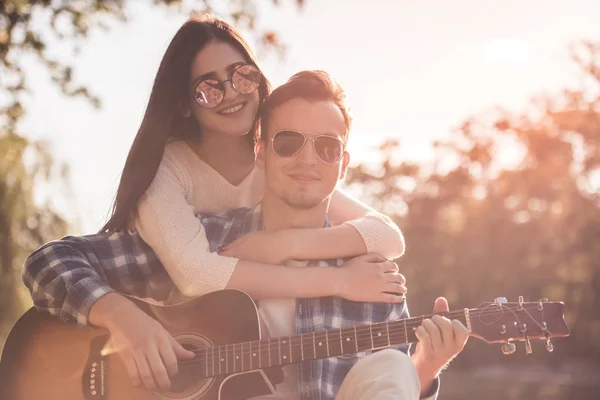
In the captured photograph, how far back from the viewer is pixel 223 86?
3.12m

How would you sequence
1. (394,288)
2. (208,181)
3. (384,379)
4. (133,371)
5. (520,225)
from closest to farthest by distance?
(384,379)
(133,371)
(394,288)
(208,181)
(520,225)

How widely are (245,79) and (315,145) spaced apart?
1.70 feet

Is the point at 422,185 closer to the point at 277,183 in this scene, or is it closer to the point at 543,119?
the point at 543,119

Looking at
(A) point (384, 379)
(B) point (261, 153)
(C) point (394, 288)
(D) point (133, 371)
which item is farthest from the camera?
(B) point (261, 153)

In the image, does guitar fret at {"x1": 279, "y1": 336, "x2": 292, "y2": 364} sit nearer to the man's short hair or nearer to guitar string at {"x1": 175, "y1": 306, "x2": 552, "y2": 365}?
guitar string at {"x1": 175, "y1": 306, "x2": 552, "y2": 365}

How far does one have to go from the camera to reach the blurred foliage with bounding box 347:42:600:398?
40.8 feet

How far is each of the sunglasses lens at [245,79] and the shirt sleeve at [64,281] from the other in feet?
2.96

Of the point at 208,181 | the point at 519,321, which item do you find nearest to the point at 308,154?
the point at 208,181

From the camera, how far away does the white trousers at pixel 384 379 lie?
228 cm

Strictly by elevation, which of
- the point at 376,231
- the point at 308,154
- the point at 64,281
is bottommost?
the point at 64,281

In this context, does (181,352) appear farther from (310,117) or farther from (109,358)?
(310,117)

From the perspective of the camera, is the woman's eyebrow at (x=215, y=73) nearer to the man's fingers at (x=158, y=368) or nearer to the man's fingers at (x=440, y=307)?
the man's fingers at (x=158, y=368)

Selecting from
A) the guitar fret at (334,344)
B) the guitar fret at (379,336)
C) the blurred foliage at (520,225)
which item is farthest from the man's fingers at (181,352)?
the blurred foliage at (520,225)

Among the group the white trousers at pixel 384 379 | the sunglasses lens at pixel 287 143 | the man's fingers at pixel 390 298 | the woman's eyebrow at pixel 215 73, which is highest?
the woman's eyebrow at pixel 215 73
